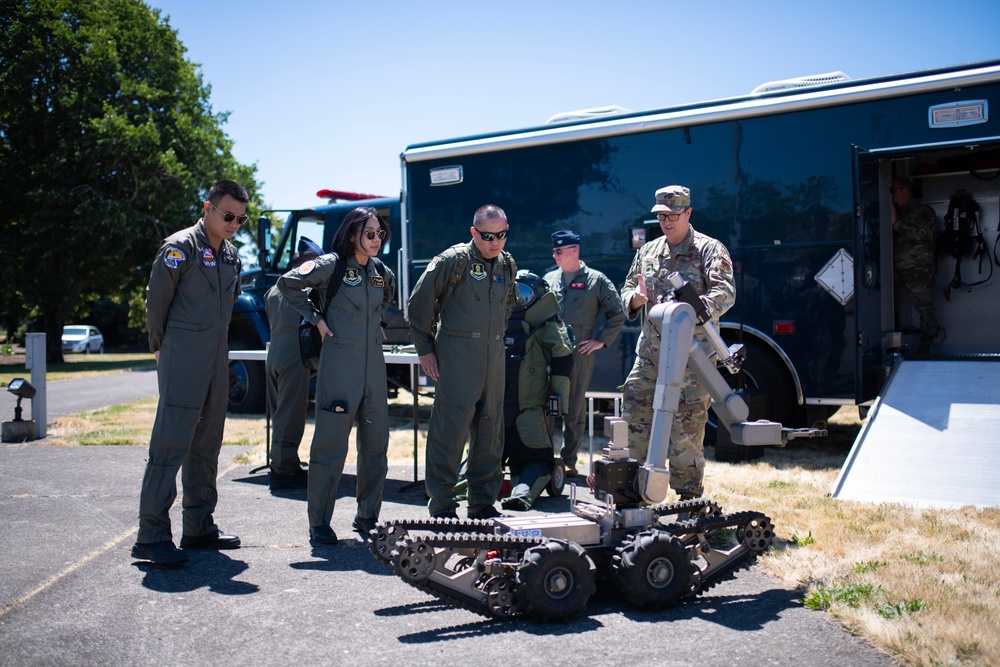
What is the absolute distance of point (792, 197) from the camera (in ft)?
24.4

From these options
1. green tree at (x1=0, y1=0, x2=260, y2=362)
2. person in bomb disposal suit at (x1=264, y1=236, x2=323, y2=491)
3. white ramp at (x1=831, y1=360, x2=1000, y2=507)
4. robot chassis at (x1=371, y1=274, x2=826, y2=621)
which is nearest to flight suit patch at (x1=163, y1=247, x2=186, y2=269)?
robot chassis at (x1=371, y1=274, x2=826, y2=621)

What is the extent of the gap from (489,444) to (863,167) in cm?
427

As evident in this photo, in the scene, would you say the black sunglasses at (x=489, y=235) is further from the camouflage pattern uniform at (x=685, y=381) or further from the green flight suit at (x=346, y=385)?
the camouflage pattern uniform at (x=685, y=381)

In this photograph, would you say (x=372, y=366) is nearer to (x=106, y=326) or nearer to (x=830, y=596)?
(x=830, y=596)

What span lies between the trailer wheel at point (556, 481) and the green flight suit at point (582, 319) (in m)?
0.69

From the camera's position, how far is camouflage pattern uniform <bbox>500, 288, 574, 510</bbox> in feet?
18.6

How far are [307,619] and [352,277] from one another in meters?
1.94

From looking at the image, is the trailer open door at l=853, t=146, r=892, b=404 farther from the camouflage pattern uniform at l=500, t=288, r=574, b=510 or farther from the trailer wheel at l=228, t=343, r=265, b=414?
the trailer wheel at l=228, t=343, r=265, b=414

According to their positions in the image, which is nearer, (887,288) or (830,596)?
(830,596)

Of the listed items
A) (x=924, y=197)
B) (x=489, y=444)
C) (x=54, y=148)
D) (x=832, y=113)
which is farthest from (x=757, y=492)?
(x=54, y=148)

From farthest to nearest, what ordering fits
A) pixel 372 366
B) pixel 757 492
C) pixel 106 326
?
pixel 106 326 < pixel 757 492 < pixel 372 366

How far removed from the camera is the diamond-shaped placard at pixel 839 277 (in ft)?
23.5

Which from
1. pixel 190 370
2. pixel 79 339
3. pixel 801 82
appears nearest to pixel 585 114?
pixel 801 82

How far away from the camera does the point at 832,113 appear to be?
7.26 m
